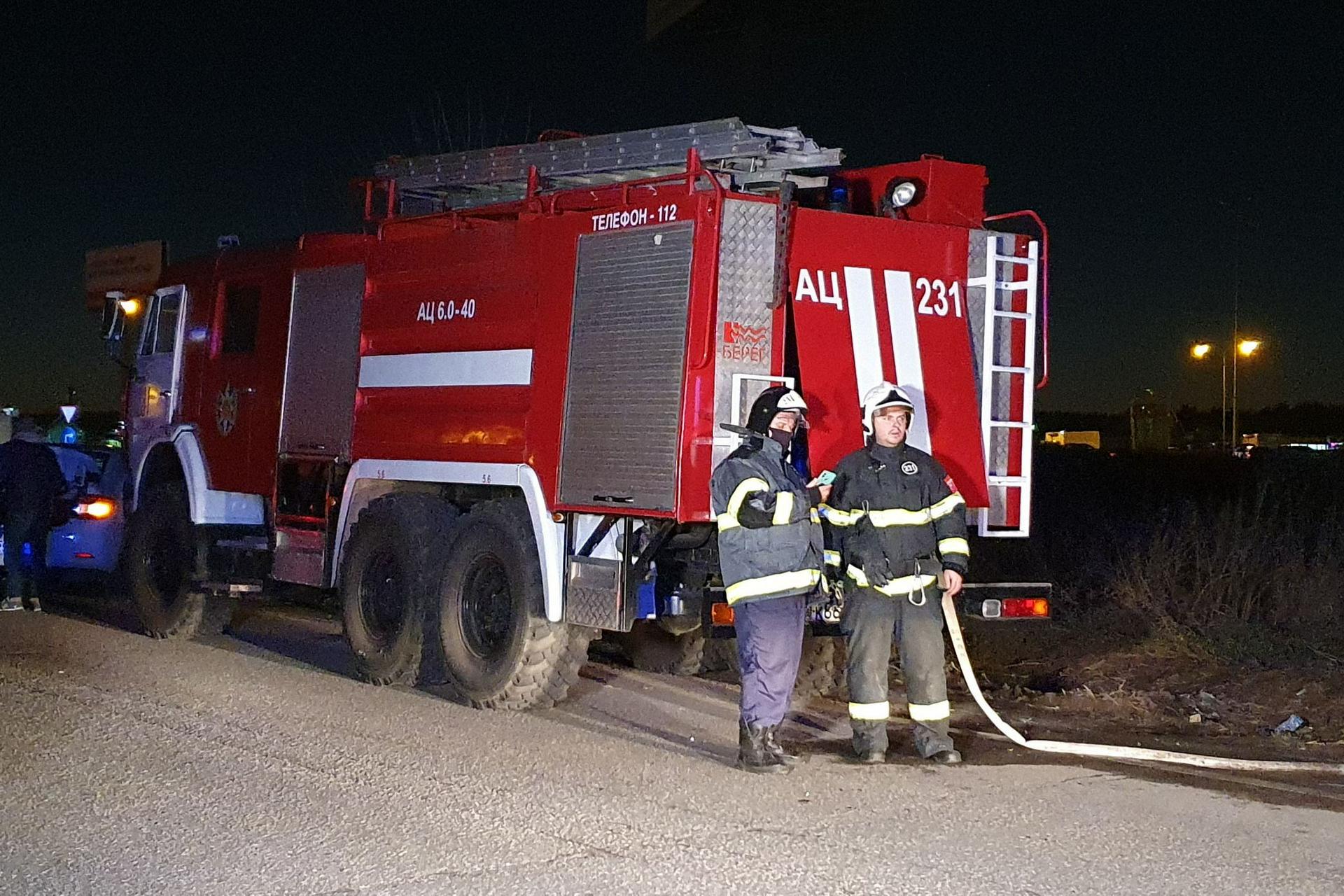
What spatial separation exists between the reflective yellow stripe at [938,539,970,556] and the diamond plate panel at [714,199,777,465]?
120 centimetres

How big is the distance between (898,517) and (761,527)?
0.75 metres

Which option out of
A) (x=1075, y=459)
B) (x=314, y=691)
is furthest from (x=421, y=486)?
(x=1075, y=459)

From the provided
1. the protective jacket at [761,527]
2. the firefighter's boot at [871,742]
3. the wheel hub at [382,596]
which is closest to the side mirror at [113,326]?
the wheel hub at [382,596]

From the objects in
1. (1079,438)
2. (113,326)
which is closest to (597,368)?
(113,326)

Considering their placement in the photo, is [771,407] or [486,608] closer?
[771,407]

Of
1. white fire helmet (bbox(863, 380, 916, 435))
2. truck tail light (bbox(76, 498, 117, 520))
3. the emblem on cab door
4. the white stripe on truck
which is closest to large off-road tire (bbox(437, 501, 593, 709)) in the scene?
the white stripe on truck

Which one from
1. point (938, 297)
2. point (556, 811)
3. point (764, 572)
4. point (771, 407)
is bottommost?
point (556, 811)

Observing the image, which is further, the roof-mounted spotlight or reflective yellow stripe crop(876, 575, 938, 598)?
the roof-mounted spotlight

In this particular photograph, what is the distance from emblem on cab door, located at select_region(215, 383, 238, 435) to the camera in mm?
11938

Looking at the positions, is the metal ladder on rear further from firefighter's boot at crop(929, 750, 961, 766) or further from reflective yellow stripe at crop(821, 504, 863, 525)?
firefighter's boot at crop(929, 750, 961, 766)

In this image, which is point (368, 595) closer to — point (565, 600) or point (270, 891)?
point (565, 600)

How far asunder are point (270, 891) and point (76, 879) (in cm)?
71

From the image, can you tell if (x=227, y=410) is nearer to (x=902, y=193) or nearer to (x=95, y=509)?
(x=95, y=509)

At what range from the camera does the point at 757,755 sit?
7.36 meters
